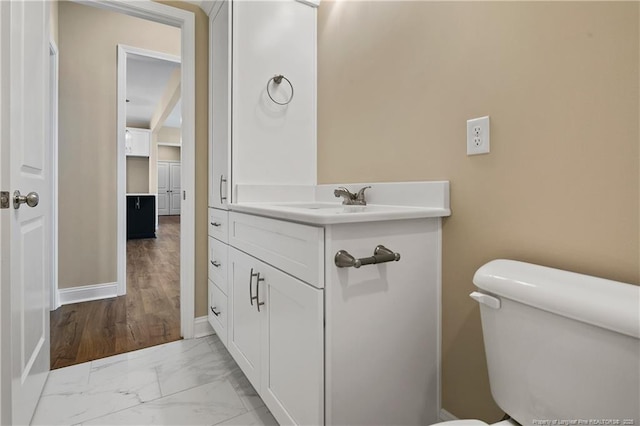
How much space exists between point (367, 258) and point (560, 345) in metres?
0.46

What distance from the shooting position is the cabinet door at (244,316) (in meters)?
1.31

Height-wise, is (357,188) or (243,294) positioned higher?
(357,188)

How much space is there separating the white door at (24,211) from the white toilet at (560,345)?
1378 millimetres

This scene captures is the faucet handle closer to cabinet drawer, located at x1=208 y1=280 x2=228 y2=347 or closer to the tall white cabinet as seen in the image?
the tall white cabinet

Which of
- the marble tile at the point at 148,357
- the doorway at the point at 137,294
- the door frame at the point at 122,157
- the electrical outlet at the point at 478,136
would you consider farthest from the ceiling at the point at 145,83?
the electrical outlet at the point at 478,136

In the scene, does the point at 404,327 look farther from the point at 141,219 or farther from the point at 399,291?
the point at 141,219

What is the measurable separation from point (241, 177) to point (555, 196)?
132 centimetres

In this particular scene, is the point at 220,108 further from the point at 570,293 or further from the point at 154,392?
the point at 570,293

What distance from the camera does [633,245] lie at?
0.74 m

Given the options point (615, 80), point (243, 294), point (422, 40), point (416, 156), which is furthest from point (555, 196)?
point (243, 294)

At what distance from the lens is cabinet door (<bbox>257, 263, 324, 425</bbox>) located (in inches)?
36.0

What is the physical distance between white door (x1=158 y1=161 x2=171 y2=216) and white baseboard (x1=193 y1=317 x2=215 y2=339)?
8.78 metres

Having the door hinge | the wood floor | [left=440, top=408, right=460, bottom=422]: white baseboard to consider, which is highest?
the door hinge

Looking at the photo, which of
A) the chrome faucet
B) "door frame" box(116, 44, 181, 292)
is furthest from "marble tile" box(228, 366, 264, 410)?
"door frame" box(116, 44, 181, 292)
